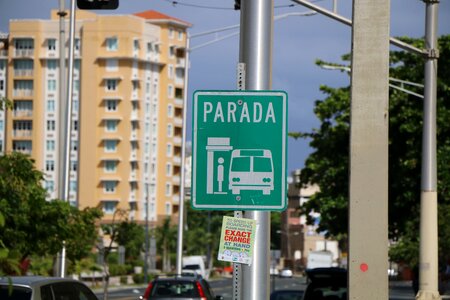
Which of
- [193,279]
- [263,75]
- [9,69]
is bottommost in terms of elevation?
[193,279]

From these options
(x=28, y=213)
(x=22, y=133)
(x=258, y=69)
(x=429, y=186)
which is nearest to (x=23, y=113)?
(x=22, y=133)

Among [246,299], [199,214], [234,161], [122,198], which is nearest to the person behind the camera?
[234,161]

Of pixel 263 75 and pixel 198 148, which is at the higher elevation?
pixel 263 75

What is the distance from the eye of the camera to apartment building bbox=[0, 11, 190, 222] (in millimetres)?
121938

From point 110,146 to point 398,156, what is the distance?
263ft

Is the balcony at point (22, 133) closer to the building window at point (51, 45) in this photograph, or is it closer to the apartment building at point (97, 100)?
the apartment building at point (97, 100)

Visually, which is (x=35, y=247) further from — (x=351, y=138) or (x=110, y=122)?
(x=110, y=122)

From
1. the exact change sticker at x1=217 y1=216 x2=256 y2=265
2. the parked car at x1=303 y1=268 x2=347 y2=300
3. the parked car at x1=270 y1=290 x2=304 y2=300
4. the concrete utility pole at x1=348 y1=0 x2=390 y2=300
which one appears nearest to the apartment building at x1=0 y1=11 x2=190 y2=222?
the parked car at x1=270 y1=290 x2=304 y2=300

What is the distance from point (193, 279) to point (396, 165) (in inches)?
715

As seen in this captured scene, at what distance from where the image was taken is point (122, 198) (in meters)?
123

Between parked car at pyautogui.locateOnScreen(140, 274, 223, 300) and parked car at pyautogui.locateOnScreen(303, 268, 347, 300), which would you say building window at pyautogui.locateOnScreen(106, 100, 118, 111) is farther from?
parked car at pyautogui.locateOnScreen(303, 268, 347, 300)

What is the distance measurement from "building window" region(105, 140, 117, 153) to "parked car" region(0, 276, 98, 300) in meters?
108

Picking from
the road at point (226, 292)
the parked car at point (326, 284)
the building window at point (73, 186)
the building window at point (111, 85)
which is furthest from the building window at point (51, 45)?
the parked car at point (326, 284)

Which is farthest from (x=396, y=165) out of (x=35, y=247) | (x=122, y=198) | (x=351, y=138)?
(x=122, y=198)
